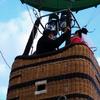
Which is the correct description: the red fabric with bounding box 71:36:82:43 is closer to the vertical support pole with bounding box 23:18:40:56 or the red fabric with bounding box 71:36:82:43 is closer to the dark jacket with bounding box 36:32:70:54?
the dark jacket with bounding box 36:32:70:54

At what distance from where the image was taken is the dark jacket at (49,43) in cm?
2620

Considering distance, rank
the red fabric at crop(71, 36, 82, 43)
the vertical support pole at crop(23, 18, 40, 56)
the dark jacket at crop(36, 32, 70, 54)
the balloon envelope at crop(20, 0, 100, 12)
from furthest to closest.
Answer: the balloon envelope at crop(20, 0, 100, 12) → the vertical support pole at crop(23, 18, 40, 56) → the dark jacket at crop(36, 32, 70, 54) → the red fabric at crop(71, 36, 82, 43)

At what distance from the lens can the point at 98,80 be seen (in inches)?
1016

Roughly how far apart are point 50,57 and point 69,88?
7.27 ft

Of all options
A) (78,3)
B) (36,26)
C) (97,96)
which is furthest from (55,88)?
(78,3)

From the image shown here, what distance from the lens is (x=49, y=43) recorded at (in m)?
26.3

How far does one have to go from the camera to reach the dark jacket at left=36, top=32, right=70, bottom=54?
86.0 ft

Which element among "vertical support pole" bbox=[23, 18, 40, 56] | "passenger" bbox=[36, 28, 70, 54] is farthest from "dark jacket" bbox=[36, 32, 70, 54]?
"vertical support pole" bbox=[23, 18, 40, 56]

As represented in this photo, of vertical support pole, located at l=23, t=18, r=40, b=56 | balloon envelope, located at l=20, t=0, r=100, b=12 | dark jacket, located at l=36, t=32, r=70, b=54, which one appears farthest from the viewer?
balloon envelope, located at l=20, t=0, r=100, b=12

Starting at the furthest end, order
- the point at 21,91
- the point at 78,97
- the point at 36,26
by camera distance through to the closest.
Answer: the point at 36,26 < the point at 21,91 < the point at 78,97

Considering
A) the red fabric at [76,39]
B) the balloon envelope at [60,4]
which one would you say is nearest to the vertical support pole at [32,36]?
the balloon envelope at [60,4]

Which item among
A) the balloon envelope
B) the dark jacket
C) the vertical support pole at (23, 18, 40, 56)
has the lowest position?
the dark jacket

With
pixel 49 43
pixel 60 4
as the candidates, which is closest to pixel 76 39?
pixel 49 43

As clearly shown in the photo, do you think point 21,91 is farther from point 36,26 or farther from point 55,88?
point 36,26
